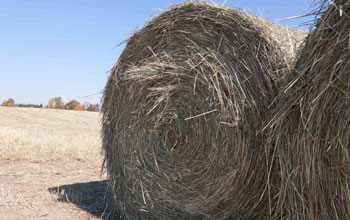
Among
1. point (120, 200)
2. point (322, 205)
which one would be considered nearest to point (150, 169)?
point (120, 200)

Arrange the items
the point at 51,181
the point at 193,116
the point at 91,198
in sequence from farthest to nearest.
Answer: the point at 51,181 < the point at 91,198 < the point at 193,116

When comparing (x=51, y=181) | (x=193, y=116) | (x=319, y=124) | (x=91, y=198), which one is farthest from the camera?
(x=51, y=181)

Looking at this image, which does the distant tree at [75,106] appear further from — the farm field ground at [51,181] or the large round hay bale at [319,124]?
the large round hay bale at [319,124]

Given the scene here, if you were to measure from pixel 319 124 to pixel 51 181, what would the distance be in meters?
4.21

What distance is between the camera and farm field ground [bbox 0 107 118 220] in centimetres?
398

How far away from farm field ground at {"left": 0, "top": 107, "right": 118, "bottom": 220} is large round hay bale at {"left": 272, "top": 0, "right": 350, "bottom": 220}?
82.4 inches

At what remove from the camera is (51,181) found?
5.50m

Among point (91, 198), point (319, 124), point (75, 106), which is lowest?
point (91, 198)

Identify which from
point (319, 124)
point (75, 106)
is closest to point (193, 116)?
point (319, 124)

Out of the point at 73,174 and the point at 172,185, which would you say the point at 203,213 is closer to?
the point at 172,185

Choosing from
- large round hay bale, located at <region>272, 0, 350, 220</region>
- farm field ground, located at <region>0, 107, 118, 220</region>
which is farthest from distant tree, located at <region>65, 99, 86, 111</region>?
large round hay bale, located at <region>272, 0, 350, 220</region>

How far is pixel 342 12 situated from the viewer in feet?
7.54

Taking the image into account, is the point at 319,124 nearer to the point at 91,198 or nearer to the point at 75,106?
the point at 91,198

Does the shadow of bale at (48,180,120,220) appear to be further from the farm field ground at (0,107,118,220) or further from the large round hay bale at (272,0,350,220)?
the large round hay bale at (272,0,350,220)
